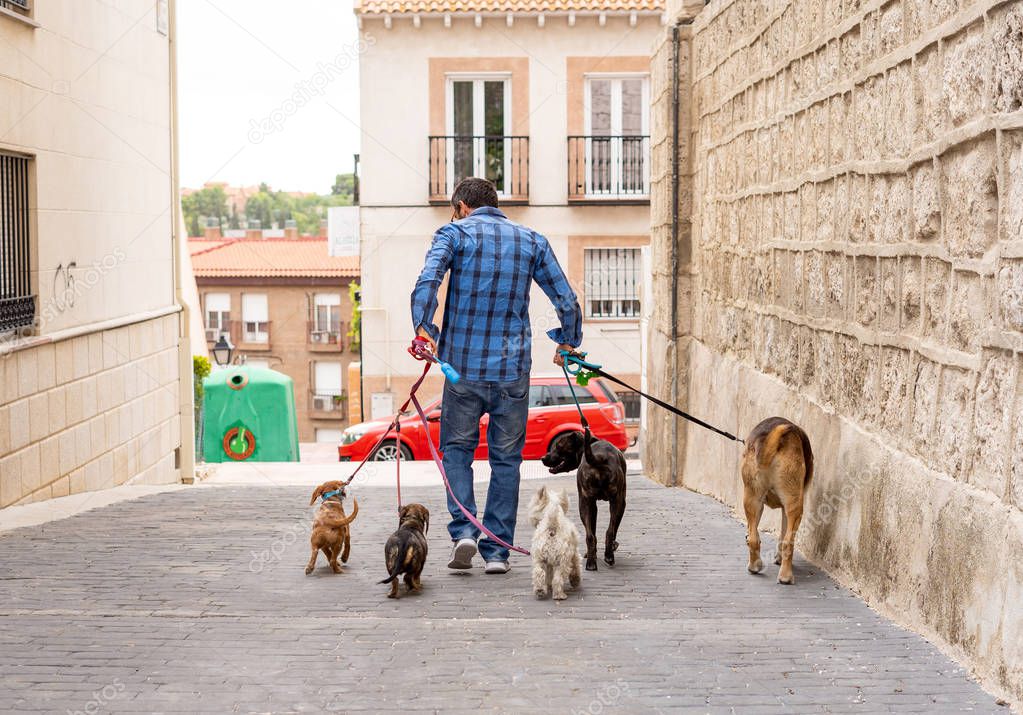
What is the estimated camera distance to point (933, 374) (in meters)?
4.77

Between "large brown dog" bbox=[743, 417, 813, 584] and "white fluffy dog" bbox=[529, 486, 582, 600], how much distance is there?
2.96ft

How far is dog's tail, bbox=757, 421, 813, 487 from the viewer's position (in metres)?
5.83

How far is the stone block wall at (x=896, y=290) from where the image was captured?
4094 mm

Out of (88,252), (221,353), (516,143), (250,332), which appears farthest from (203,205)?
(88,252)

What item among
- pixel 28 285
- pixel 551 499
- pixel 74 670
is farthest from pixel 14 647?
pixel 28 285

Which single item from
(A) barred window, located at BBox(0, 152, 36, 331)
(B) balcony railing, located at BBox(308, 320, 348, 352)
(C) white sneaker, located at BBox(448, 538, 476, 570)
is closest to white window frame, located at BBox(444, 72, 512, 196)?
(A) barred window, located at BBox(0, 152, 36, 331)

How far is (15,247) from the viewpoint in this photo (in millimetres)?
10039

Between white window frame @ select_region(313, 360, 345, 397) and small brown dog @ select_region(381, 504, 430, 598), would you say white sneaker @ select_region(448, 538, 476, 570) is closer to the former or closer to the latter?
small brown dog @ select_region(381, 504, 430, 598)

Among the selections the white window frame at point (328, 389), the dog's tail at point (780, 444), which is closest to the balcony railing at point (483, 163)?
the dog's tail at point (780, 444)

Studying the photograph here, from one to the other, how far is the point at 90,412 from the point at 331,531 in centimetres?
649

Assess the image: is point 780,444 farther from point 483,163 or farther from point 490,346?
point 483,163

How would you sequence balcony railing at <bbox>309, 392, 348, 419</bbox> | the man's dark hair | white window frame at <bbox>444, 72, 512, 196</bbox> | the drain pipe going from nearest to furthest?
the man's dark hair
the drain pipe
white window frame at <bbox>444, 72, 512, 196</bbox>
balcony railing at <bbox>309, 392, 348, 419</bbox>

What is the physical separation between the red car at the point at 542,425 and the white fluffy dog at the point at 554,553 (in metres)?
14.3

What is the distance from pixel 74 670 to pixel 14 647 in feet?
1.42
